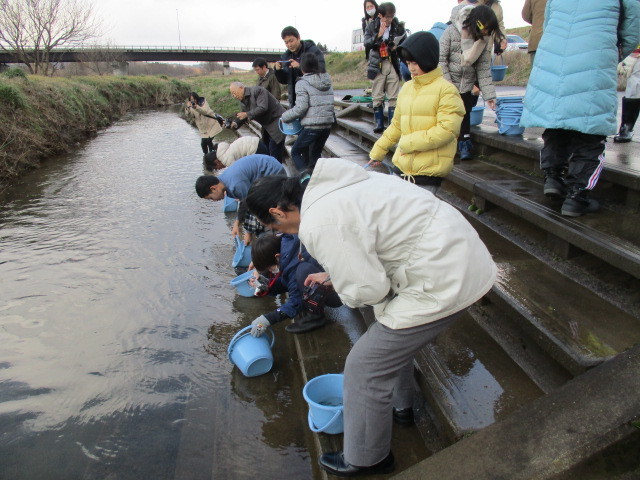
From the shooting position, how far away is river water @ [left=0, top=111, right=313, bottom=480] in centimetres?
240

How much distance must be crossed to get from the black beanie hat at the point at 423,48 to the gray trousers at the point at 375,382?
74.9 inches

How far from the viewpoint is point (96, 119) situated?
16250mm

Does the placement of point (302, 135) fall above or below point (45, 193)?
above

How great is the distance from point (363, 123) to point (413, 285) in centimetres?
691

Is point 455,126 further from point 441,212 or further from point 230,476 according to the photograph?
point 230,476

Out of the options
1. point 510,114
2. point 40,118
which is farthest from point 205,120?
point 510,114

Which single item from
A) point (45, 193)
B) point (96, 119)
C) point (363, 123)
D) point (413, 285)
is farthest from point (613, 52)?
point (96, 119)

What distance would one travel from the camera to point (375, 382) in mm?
1767

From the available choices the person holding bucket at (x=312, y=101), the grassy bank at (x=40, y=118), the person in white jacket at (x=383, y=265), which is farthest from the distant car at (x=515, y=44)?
the person in white jacket at (x=383, y=265)

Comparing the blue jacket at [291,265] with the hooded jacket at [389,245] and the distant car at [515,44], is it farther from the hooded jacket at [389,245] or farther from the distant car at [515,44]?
the distant car at [515,44]

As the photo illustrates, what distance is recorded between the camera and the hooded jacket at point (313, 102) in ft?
16.6

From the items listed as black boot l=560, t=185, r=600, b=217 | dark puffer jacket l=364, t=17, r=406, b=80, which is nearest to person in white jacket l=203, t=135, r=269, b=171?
dark puffer jacket l=364, t=17, r=406, b=80

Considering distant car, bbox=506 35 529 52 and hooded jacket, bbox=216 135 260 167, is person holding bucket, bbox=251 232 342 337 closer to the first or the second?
hooded jacket, bbox=216 135 260 167

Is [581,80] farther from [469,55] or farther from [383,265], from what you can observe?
[383,265]
